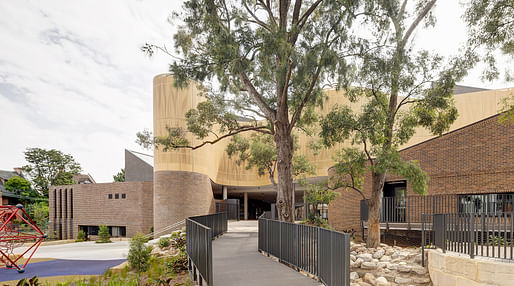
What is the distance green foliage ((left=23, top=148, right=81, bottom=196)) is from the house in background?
11.3 feet

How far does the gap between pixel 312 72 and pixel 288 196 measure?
495cm

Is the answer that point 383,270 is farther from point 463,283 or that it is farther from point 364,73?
point 364,73

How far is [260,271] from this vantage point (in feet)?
28.0

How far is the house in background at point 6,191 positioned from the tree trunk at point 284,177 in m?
50.3

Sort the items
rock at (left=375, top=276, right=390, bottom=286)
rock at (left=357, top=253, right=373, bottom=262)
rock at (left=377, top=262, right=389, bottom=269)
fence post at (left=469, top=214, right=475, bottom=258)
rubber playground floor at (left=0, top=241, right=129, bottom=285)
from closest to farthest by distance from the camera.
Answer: fence post at (left=469, top=214, right=475, bottom=258) → rock at (left=375, top=276, right=390, bottom=286) → rock at (left=377, top=262, right=389, bottom=269) → rock at (left=357, top=253, right=373, bottom=262) → rubber playground floor at (left=0, top=241, right=129, bottom=285)

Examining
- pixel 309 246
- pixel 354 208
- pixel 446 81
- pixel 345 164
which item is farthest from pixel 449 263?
pixel 354 208

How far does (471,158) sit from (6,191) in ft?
193

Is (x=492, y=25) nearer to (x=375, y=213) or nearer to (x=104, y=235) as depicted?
(x=375, y=213)

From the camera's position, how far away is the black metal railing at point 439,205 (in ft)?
51.0

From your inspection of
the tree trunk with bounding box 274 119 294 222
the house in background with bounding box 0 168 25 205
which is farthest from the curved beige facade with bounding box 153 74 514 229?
the house in background with bounding box 0 168 25 205

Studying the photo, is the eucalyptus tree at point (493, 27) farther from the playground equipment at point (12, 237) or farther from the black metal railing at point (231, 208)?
the black metal railing at point (231, 208)

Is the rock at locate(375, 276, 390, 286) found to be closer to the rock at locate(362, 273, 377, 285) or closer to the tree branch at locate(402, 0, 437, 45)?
the rock at locate(362, 273, 377, 285)

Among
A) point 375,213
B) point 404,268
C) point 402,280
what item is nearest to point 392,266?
point 404,268

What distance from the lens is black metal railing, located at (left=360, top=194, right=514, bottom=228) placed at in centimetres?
1555
